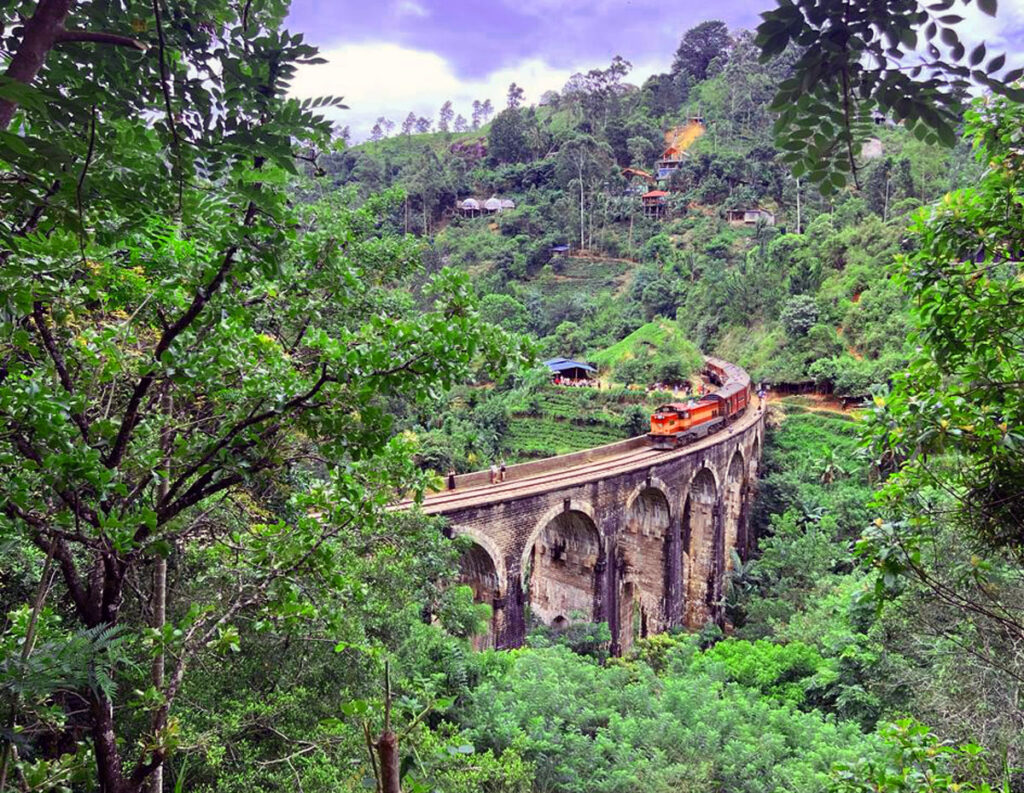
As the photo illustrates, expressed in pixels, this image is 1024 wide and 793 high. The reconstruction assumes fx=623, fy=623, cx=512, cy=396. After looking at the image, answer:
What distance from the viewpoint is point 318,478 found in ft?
12.7

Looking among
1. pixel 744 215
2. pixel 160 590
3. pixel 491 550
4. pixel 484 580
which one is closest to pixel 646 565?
pixel 484 580

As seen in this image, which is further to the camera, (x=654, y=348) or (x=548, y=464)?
(x=654, y=348)

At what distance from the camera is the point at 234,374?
105 inches

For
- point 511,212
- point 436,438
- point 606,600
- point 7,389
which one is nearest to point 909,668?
point 606,600

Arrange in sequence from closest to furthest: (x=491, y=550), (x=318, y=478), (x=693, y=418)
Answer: (x=318, y=478), (x=491, y=550), (x=693, y=418)

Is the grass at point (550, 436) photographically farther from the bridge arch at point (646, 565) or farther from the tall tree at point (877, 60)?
the tall tree at point (877, 60)

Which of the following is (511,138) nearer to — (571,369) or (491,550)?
(571,369)

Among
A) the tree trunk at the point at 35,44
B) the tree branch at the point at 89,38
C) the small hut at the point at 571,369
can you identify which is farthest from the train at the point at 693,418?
the tree trunk at the point at 35,44

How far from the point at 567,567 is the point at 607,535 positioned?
158 centimetres

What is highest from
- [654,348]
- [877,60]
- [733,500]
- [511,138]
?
[511,138]

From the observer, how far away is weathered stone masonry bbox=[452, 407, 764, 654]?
12.2m

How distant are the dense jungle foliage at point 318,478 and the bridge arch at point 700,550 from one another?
5183 mm

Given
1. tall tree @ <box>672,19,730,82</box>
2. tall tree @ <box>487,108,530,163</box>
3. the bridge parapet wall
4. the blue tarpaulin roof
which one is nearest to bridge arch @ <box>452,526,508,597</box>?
the bridge parapet wall

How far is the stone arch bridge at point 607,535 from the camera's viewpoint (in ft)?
39.9
